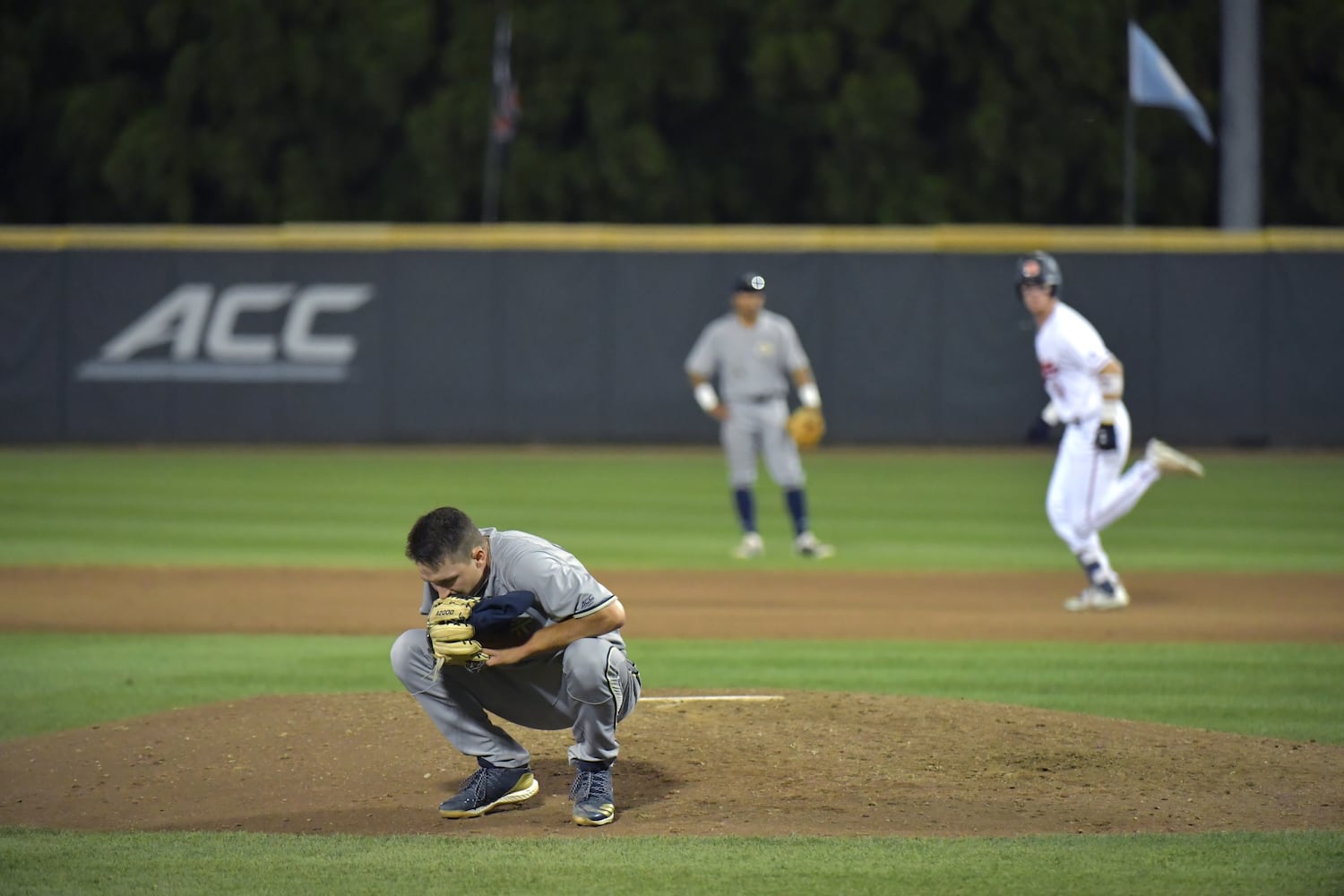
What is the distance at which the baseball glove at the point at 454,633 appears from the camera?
547 cm

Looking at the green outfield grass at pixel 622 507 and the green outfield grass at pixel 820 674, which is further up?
the green outfield grass at pixel 820 674

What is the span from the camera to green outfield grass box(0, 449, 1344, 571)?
13820 millimetres

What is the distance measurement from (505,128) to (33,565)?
13456mm

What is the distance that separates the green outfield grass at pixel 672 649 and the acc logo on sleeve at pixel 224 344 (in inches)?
41.6

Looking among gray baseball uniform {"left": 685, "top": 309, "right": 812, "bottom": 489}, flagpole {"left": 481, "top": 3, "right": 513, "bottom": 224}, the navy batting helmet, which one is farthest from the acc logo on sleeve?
the navy batting helmet

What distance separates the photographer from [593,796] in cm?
586

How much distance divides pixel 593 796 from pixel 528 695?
1.34 feet

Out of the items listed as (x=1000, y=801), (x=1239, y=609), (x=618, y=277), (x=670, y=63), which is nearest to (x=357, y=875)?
(x=1000, y=801)

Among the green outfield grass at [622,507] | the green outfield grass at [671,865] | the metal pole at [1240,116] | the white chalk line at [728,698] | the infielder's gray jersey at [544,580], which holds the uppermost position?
the metal pole at [1240,116]

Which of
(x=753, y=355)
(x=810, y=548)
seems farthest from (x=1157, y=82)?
(x=810, y=548)

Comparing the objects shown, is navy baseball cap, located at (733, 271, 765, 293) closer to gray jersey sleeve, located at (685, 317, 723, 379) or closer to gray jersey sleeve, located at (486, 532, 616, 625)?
gray jersey sleeve, located at (685, 317, 723, 379)

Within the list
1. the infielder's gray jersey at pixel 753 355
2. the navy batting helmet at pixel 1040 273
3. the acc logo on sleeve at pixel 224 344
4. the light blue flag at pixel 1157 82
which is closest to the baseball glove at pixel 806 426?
the infielder's gray jersey at pixel 753 355

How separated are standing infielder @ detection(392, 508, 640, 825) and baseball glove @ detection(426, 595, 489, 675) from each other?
3 cm

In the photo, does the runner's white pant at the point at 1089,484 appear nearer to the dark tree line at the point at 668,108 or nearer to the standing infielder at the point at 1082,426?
the standing infielder at the point at 1082,426
